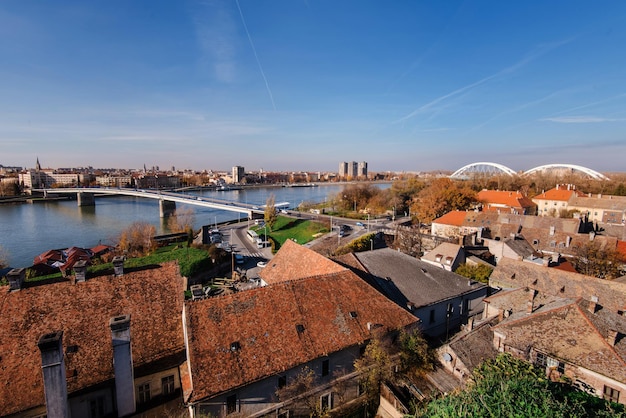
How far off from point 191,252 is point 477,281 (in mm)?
23110

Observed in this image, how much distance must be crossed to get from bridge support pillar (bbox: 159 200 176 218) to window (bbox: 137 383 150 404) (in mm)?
61912

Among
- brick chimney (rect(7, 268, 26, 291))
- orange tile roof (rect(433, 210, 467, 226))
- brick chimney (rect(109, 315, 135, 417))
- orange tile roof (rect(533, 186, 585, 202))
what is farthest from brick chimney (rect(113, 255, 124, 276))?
orange tile roof (rect(533, 186, 585, 202))

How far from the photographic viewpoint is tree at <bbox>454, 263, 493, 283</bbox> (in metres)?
22.3

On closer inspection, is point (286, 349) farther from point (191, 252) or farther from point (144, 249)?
point (144, 249)

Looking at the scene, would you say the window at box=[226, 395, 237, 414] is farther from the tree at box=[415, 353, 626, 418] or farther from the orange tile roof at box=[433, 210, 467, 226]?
the orange tile roof at box=[433, 210, 467, 226]

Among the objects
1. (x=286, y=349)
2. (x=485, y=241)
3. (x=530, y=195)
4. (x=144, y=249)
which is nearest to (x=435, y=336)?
(x=286, y=349)

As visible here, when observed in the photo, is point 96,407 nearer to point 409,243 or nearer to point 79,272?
point 79,272

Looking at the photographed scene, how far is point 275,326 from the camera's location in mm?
11453

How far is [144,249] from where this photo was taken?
1384 inches

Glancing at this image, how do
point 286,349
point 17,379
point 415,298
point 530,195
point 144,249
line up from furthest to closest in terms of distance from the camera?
point 530,195 < point 144,249 < point 415,298 < point 286,349 < point 17,379

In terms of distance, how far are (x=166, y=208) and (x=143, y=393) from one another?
68.2 m

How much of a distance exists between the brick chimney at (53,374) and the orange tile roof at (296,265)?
1058 centimetres

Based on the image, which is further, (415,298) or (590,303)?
(415,298)

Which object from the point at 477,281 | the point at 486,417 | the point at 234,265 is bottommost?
the point at 234,265
